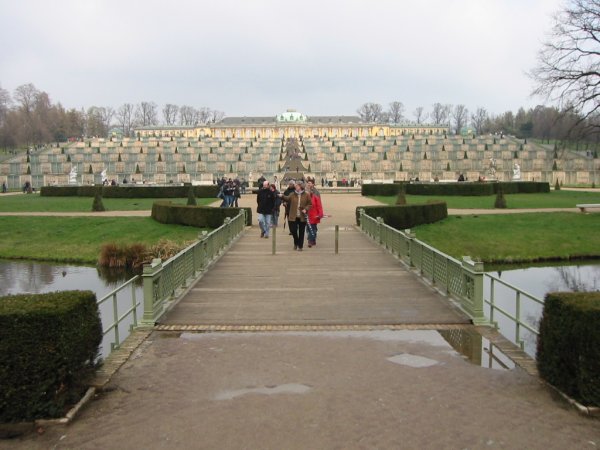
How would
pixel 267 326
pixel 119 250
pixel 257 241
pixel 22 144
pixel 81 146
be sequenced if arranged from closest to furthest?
pixel 267 326
pixel 257 241
pixel 119 250
pixel 81 146
pixel 22 144

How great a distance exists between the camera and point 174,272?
10.1 metres

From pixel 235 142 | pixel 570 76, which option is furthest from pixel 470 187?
pixel 235 142

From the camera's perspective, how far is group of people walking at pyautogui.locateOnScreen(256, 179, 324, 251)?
50.2 ft

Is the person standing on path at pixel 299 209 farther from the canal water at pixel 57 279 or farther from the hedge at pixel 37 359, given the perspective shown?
the hedge at pixel 37 359

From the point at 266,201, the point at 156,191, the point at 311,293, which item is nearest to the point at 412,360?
the point at 311,293

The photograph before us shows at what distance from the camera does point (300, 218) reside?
15227mm

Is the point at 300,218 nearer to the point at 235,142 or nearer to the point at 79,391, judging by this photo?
the point at 79,391

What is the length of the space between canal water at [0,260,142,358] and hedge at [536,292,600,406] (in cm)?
906

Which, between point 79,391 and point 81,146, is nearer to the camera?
point 79,391

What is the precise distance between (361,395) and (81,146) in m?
76.5

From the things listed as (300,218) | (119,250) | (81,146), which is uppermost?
(81,146)

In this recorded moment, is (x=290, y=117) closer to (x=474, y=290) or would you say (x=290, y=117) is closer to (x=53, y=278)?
(x=53, y=278)

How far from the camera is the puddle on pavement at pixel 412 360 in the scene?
21.9 feet

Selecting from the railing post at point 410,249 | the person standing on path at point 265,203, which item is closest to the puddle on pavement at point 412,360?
the railing post at point 410,249
